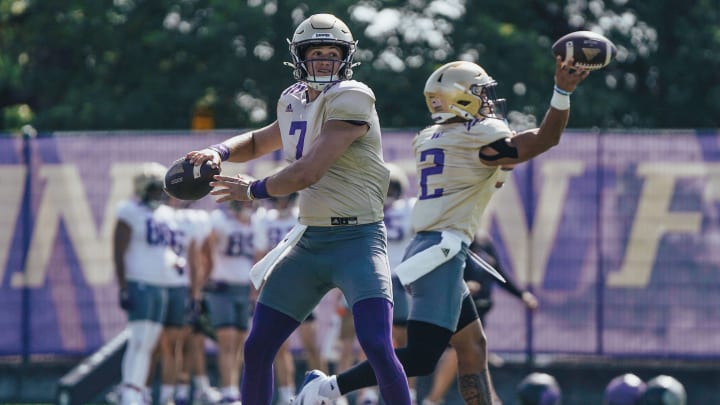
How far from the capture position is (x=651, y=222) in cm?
1325

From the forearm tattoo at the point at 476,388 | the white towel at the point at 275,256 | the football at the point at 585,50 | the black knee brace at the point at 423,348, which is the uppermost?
the football at the point at 585,50

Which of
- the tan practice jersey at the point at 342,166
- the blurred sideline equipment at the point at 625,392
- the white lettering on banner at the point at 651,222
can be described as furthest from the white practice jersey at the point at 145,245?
the tan practice jersey at the point at 342,166

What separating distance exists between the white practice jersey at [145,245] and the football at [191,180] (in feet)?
13.8

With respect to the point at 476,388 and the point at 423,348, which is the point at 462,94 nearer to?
the point at 423,348

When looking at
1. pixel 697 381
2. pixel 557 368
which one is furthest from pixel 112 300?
pixel 697 381

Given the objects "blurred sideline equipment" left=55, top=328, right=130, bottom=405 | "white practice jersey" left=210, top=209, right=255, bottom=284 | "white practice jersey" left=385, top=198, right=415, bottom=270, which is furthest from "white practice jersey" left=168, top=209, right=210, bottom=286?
"white practice jersey" left=385, top=198, right=415, bottom=270

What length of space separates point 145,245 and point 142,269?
0.18 metres

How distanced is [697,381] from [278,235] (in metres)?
4.05

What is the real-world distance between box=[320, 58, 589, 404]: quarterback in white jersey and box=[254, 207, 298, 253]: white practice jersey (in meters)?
4.05

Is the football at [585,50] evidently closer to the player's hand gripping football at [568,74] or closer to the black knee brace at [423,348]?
the player's hand gripping football at [568,74]

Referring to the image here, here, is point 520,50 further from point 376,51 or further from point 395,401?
point 395,401

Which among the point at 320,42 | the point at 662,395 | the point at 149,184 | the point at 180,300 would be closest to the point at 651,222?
the point at 662,395

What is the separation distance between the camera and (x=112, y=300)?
1341 cm

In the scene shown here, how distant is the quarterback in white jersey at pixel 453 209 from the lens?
24.8ft
